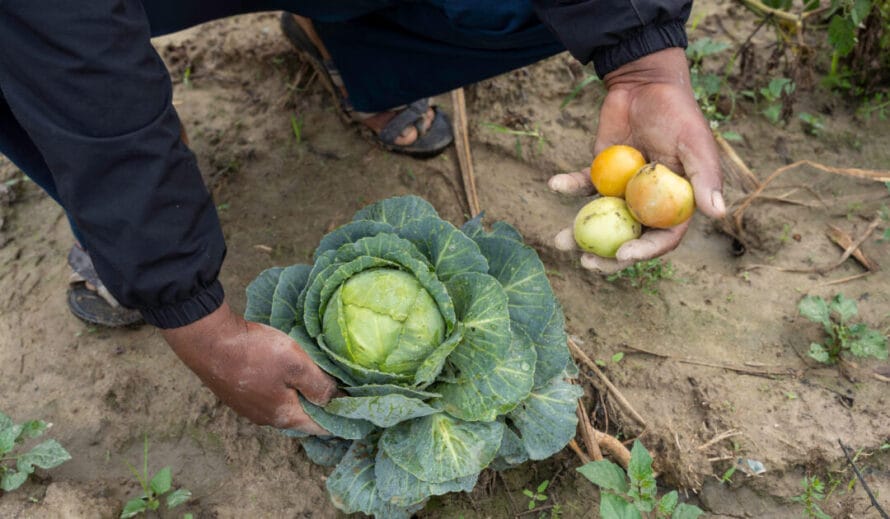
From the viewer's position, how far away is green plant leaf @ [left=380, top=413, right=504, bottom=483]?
195 cm

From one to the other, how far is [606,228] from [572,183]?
296mm

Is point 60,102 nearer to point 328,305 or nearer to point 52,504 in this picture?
point 328,305

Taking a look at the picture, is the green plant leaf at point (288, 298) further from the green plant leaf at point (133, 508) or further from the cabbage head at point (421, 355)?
the green plant leaf at point (133, 508)

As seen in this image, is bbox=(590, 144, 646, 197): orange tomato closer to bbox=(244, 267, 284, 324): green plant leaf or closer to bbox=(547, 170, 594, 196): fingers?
bbox=(547, 170, 594, 196): fingers

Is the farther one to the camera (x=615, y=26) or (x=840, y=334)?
(x=840, y=334)

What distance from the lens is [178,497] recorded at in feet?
7.35

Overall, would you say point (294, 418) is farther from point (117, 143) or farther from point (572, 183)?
point (572, 183)

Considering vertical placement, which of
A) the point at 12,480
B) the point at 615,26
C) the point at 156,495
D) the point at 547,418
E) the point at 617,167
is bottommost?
the point at 156,495

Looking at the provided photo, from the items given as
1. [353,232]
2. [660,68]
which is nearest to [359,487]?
[353,232]

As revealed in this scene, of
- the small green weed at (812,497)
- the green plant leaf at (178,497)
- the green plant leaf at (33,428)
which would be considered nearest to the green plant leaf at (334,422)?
the green plant leaf at (178,497)

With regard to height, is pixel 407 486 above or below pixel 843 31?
below

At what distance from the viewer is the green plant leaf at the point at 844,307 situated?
2594 millimetres

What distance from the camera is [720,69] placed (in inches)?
147

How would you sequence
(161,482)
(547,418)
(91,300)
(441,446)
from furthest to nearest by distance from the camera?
(91,300), (161,482), (547,418), (441,446)
